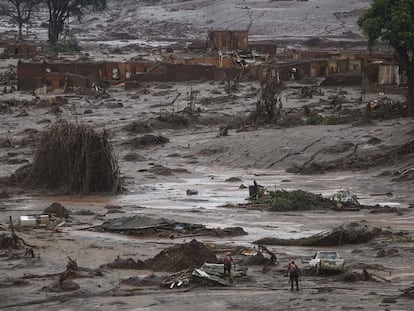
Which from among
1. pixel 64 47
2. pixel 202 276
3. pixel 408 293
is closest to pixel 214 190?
pixel 202 276

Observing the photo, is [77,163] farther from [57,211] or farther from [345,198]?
[345,198]

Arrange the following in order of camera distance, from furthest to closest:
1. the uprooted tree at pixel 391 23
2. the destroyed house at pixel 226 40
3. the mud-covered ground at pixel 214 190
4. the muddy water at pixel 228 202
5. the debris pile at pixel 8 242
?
the destroyed house at pixel 226 40
the uprooted tree at pixel 391 23
the muddy water at pixel 228 202
the debris pile at pixel 8 242
the mud-covered ground at pixel 214 190

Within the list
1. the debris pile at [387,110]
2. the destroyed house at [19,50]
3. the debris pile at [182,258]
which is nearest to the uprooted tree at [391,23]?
the debris pile at [387,110]

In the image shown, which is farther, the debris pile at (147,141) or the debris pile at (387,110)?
the debris pile at (147,141)

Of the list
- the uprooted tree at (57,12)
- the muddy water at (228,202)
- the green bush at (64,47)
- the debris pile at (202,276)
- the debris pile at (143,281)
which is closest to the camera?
the debris pile at (202,276)

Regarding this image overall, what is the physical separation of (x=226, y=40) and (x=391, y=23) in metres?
38.0

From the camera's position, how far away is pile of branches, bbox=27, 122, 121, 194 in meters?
22.3

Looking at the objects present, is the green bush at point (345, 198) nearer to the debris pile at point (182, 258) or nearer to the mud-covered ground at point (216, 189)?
the mud-covered ground at point (216, 189)

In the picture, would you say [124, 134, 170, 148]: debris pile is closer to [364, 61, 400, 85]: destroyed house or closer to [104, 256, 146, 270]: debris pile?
[364, 61, 400, 85]: destroyed house

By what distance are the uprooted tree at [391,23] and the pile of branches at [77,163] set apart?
361 inches

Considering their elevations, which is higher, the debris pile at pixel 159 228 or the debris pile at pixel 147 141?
the debris pile at pixel 159 228

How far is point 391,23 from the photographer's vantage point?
27594 mm

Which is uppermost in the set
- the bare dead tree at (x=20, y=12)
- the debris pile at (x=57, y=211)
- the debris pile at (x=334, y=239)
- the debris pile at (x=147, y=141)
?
the bare dead tree at (x=20, y=12)

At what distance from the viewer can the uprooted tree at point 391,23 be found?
2741 centimetres
